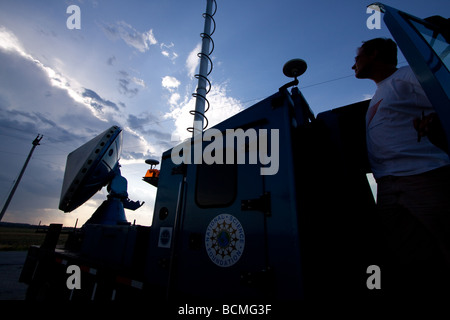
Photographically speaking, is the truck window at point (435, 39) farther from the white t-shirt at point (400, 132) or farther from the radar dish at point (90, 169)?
the radar dish at point (90, 169)

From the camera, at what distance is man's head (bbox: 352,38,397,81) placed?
1.63 meters

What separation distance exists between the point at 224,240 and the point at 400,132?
5.17 feet

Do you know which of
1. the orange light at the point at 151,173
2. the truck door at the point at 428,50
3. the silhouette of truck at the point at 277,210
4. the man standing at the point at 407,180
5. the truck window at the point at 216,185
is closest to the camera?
the truck door at the point at 428,50

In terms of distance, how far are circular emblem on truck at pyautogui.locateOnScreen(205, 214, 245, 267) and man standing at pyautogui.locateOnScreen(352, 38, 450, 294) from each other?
1.08m

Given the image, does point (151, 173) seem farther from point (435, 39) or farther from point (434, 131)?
point (435, 39)

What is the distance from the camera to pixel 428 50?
3.92ft

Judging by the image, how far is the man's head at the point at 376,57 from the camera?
1632mm

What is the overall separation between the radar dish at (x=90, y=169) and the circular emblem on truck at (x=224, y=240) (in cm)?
341

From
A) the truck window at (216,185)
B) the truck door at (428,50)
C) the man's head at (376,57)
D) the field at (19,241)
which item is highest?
the man's head at (376,57)

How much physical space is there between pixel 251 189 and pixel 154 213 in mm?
1462

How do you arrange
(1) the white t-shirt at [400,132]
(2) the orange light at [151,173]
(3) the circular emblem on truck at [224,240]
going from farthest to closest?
(2) the orange light at [151,173] → (3) the circular emblem on truck at [224,240] → (1) the white t-shirt at [400,132]

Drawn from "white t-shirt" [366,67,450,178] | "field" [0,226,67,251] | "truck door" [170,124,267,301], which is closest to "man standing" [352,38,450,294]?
"white t-shirt" [366,67,450,178]

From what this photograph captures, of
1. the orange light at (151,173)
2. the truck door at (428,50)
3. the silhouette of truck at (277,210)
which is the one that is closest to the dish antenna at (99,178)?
the orange light at (151,173)

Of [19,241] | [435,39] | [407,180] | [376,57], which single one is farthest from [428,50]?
[19,241]
